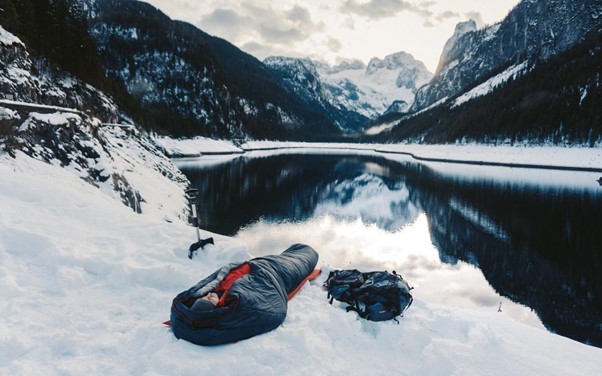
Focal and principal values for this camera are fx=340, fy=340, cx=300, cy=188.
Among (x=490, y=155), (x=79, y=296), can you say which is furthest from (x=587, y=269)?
(x=490, y=155)

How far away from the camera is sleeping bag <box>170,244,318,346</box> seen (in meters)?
4.50

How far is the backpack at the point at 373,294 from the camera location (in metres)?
5.93

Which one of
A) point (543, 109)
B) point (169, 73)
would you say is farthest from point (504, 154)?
point (169, 73)

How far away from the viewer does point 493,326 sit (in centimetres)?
605

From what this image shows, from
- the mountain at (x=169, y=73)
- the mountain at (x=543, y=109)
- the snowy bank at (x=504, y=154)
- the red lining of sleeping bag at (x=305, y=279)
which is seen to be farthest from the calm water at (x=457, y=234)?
the mountain at (x=169, y=73)

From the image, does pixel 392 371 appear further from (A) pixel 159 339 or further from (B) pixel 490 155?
(B) pixel 490 155

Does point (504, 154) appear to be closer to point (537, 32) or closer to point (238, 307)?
point (238, 307)

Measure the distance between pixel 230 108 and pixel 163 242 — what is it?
123174 millimetres

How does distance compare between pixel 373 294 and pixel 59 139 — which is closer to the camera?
pixel 373 294

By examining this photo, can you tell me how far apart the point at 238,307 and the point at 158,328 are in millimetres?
1164

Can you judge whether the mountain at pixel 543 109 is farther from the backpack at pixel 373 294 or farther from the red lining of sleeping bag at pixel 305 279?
the red lining of sleeping bag at pixel 305 279

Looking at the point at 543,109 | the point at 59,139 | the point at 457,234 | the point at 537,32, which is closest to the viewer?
the point at 59,139

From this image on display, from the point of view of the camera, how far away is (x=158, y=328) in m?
4.78

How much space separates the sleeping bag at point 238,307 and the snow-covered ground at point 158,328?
15cm
